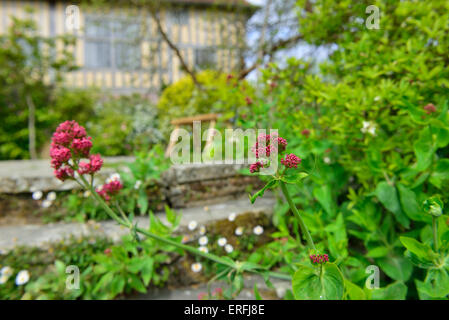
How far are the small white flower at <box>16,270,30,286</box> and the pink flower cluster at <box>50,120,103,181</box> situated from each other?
988 millimetres

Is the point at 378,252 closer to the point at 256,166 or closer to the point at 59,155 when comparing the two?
the point at 256,166

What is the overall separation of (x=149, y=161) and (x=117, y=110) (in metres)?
5.73

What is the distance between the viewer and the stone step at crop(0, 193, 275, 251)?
171cm

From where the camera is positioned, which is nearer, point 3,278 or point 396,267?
point 396,267

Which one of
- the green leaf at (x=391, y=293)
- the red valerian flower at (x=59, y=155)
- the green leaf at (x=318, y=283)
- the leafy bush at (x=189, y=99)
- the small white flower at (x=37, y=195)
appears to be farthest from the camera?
the leafy bush at (x=189, y=99)

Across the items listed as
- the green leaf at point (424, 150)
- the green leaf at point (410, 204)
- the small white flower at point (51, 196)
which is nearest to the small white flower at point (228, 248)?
the green leaf at point (410, 204)

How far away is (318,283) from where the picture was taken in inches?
26.5

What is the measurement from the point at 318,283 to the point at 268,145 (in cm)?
37

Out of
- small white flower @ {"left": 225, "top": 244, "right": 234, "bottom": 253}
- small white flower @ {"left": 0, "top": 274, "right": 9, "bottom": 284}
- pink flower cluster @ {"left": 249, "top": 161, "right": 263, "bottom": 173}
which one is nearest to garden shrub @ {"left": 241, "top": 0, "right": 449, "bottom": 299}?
small white flower @ {"left": 225, "top": 244, "right": 234, "bottom": 253}

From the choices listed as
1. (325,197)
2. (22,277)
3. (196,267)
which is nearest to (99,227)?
(22,277)

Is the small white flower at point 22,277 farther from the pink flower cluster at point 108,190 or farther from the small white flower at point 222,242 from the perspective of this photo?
the small white flower at point 222,242

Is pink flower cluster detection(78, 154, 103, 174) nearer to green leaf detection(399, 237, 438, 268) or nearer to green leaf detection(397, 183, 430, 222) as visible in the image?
green leaf detection(399, 237, 438, 268)

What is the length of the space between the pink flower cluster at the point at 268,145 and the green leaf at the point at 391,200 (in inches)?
30.2

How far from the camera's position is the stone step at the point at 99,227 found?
1711 millimetres
